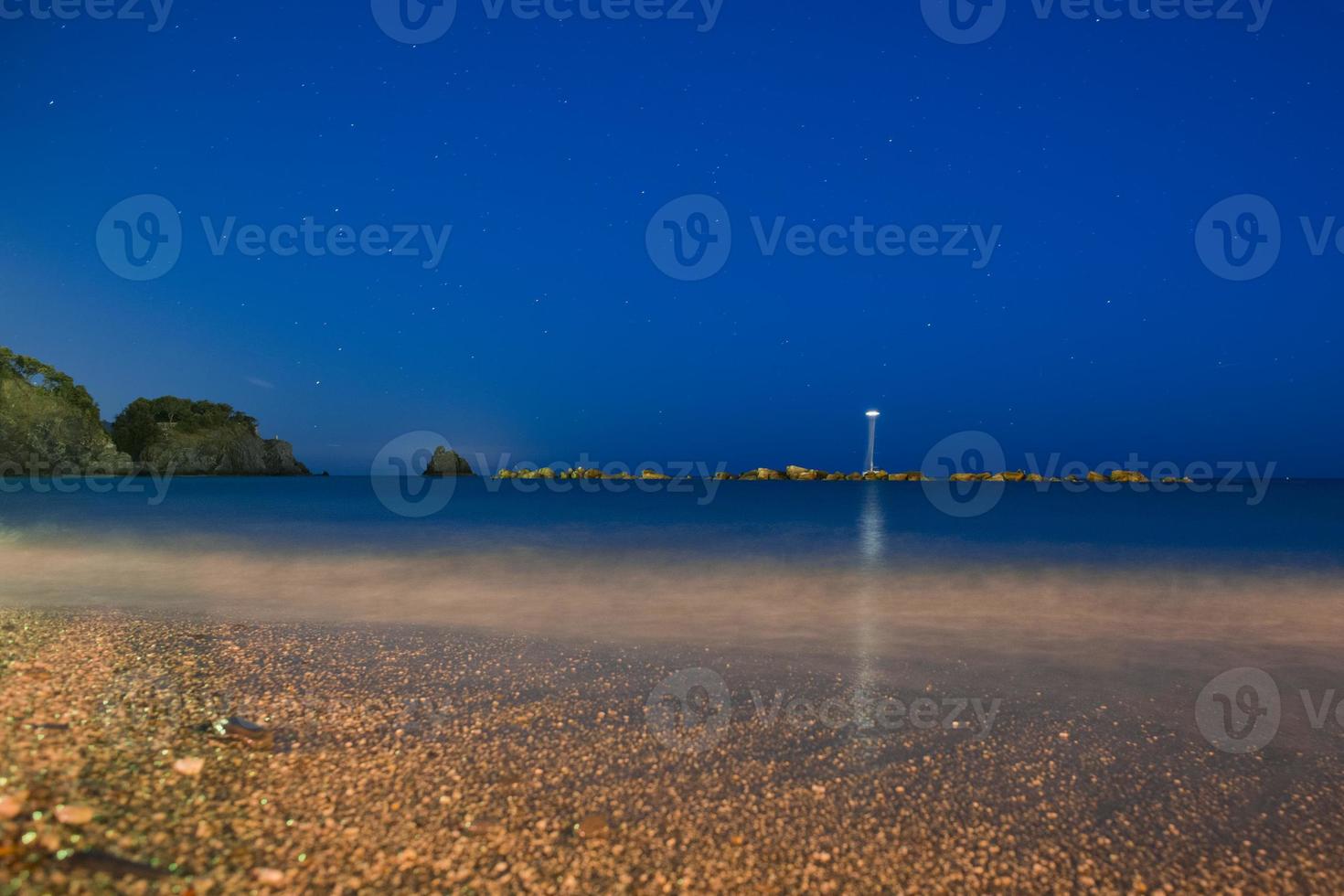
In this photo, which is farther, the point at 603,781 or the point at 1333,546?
the point at 1333,546

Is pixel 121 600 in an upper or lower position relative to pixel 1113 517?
lower

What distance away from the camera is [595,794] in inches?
141

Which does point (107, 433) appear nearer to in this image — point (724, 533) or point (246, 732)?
point (724, 533)

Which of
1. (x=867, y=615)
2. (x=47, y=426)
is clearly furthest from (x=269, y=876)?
(x=47, y=426)

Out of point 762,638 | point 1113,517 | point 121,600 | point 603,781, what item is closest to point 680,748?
point 603,781

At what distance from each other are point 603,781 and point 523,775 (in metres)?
0.48

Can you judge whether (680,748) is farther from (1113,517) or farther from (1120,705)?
(1113,517)

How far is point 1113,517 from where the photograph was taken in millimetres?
38969
